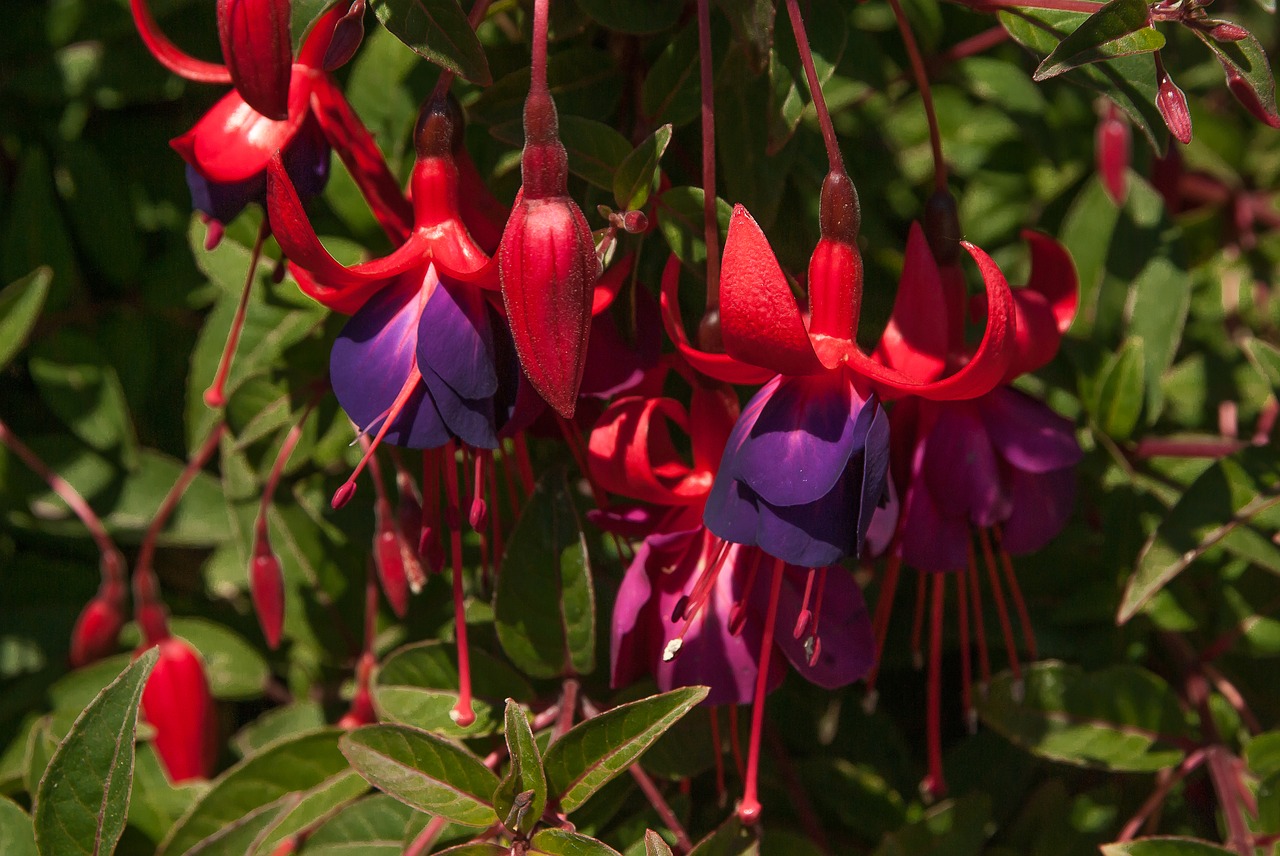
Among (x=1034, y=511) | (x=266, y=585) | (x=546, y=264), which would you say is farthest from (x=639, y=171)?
(x=266, y=585)

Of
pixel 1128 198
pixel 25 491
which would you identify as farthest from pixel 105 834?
pixel 1128 198

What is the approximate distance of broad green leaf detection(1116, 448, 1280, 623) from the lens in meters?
0.88

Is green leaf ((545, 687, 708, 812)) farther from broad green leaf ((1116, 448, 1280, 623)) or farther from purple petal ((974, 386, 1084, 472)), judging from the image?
broad green leaf ((1116, 448, 1280, 623))

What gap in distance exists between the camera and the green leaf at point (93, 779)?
727 mm

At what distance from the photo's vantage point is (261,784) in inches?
35.5

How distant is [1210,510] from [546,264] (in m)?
0.60

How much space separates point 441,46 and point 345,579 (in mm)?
595

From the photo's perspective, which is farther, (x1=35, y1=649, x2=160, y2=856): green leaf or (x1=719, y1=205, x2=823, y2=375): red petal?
(x1=35, y1=649, x2=160, y2=856): green leaf

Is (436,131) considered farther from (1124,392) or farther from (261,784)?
(1124,392)

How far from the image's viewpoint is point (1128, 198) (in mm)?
1115

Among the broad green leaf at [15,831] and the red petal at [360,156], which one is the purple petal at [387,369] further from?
the broad green leaf at [15,831]

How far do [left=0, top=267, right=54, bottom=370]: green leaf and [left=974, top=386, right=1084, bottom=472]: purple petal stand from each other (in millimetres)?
801

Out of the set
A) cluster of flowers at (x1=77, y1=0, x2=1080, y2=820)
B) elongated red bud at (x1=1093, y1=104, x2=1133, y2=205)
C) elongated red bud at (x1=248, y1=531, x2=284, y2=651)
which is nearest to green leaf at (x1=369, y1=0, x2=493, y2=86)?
cluster of flowers at (x1=77, y1=0, x2=1080, y2=820)

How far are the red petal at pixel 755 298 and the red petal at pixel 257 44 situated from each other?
0.29 meters
